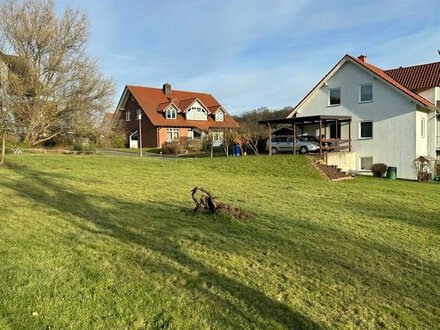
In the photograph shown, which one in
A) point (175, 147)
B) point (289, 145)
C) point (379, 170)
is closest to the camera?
point (379, 170)

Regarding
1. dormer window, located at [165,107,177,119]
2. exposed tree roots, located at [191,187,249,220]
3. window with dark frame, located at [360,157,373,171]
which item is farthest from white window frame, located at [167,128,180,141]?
exposed tree roots, located at [191,187,249,220]

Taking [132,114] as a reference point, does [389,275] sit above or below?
below

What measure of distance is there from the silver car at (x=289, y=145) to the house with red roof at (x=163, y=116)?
1560 centimetres

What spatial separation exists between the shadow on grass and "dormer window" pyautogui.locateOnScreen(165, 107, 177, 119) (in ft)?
118

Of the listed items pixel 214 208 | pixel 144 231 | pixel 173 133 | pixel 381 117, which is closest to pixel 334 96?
pixel 381 117

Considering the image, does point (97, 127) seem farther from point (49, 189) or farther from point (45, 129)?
point (49, 189)

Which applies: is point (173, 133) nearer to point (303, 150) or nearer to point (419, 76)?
point (303, 150)

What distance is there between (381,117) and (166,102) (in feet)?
92.1

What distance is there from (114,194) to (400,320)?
7503 mm

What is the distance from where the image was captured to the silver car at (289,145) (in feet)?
89.9

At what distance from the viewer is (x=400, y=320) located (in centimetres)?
380

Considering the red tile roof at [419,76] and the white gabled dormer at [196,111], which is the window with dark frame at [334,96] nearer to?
the red tile roof at [419,76]

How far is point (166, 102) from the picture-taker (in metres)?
49.4

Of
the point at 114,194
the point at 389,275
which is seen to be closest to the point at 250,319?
the point at 389,275
